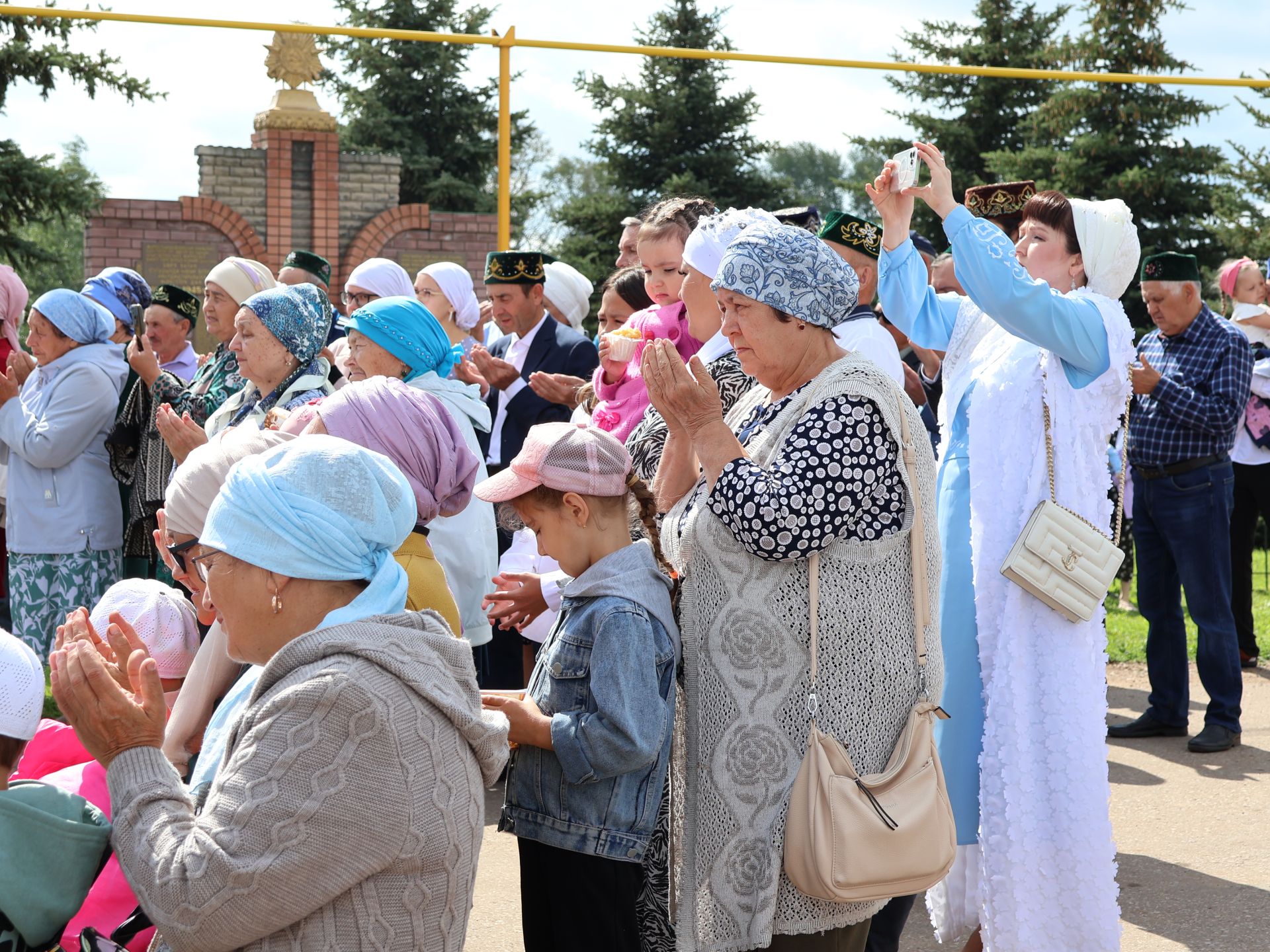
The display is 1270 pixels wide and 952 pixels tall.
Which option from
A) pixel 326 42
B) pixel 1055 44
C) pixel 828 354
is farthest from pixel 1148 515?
pixel 326 42

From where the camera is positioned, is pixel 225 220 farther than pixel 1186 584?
Yes

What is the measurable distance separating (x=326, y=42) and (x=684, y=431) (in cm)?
2862

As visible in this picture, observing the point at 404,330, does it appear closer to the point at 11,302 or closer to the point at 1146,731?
the point at 11,302

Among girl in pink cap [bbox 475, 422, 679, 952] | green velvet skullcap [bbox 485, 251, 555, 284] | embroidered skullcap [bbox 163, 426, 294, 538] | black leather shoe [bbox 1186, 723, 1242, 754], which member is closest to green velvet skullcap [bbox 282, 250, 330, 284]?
green velvet skullcap [bbox 485, 251, 555, 284]

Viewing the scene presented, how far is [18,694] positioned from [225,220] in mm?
16867

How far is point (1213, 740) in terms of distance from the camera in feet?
20.3

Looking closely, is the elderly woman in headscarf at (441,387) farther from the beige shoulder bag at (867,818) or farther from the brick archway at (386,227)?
the brick archway at (386,227)

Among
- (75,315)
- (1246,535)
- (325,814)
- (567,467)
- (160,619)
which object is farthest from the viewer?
(1246,535)

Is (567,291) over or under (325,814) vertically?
over

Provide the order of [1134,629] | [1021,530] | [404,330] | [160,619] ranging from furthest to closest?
[1134,629] → [404,330] → [1021,530] → [160,619]

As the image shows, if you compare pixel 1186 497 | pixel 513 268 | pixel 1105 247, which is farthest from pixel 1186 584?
pixel 513 268

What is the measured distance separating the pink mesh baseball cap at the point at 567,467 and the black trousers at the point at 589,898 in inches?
30.6

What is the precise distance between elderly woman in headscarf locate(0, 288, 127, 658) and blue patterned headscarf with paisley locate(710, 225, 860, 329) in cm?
427

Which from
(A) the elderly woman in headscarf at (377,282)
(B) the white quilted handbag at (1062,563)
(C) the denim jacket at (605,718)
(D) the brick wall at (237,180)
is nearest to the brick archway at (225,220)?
(D) the brick wall at (237,180)
